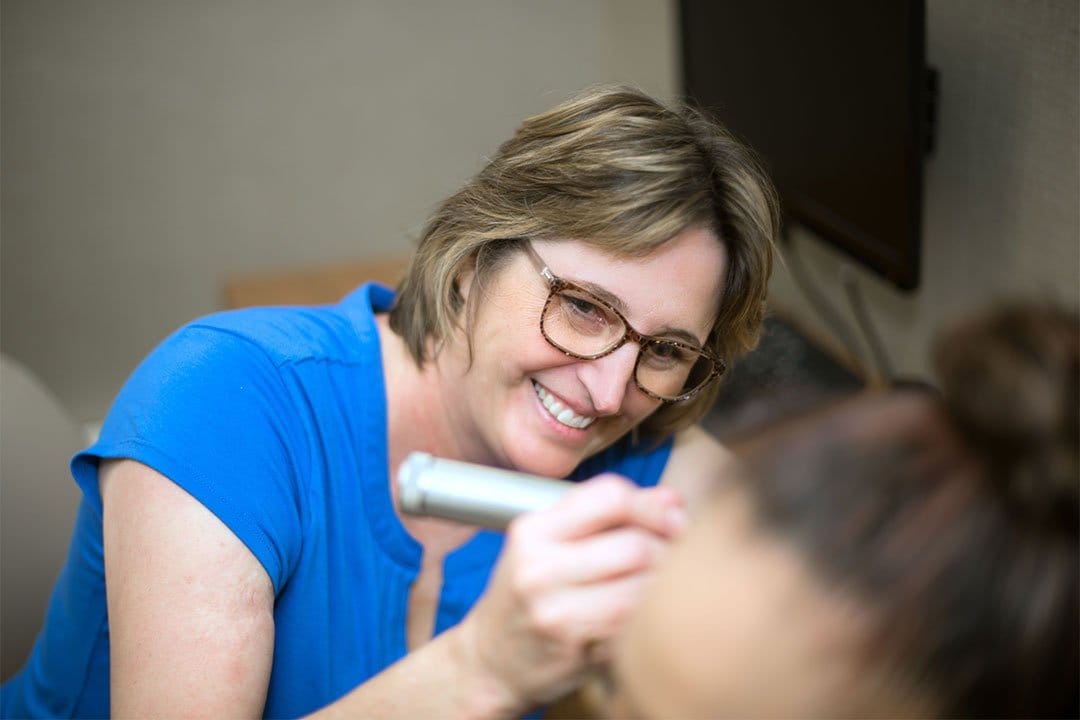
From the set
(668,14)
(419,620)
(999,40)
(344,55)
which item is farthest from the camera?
(344,55)

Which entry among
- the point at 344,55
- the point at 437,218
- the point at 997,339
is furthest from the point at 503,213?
the point at 344,55


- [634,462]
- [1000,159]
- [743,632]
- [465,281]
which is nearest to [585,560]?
[743,632]

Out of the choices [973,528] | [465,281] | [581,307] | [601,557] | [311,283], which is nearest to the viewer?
[973,528]

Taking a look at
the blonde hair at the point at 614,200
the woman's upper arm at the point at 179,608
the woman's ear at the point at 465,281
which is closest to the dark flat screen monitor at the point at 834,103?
the blonde hair at the point at 614,200

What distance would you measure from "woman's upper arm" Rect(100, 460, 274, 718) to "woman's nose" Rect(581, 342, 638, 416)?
13.7 inches

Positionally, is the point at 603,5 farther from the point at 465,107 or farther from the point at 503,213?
the point at 503,213

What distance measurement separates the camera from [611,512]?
56cm

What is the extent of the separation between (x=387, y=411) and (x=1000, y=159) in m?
0.86

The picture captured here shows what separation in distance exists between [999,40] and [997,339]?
3.38 feet

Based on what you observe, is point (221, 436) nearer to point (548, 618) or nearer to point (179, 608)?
point (179, 608)

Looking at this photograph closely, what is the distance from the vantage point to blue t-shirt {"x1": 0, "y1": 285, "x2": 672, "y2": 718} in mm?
960

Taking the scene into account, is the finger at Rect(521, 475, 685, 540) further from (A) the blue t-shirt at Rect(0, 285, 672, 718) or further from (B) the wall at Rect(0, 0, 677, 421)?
(B) the wall at Rect(0, 0, 677, 421)

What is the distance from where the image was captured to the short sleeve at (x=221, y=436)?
3.07 ft

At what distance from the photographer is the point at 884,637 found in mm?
415
